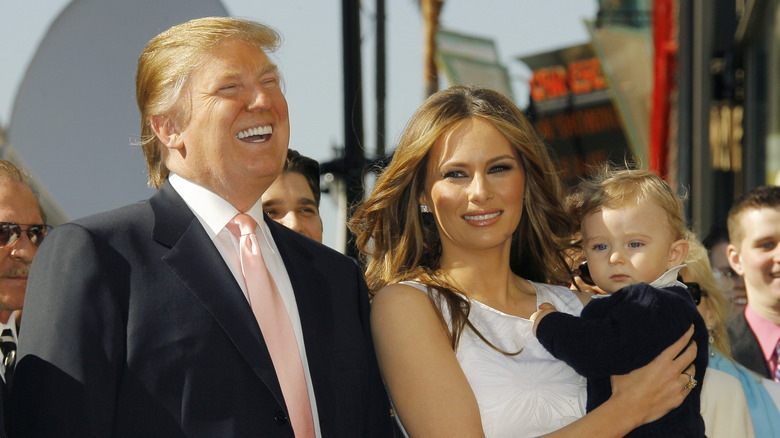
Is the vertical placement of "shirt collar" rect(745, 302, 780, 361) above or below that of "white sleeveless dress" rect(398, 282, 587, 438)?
below

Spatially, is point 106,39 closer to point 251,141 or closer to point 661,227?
point 251,141

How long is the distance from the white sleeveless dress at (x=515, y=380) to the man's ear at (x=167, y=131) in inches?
36.5

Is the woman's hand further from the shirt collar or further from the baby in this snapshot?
the shirt collar

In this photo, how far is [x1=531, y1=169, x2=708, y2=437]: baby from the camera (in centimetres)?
312

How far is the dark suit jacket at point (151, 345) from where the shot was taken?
8.01ft

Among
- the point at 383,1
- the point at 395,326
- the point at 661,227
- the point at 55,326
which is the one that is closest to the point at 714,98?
the point at 383,1

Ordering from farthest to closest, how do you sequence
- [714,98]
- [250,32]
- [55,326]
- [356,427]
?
1. [714,98]
2. [250,32]
3. [356,427]
4. [55,326]

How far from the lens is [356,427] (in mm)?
2857

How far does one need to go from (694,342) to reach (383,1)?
10.9 ft

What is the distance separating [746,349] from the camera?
501cm

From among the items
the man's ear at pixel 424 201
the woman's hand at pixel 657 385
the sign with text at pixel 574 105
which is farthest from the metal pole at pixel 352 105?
the sign with text at pixel 574 105

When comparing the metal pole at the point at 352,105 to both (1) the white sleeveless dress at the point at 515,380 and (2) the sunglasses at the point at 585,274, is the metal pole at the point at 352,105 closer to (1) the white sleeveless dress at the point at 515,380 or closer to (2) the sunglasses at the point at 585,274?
(2) the sunglasses at the point at 585,274

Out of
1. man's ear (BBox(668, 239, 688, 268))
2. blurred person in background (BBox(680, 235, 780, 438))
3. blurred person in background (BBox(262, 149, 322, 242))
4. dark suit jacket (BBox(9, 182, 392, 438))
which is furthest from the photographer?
blurred person in background (BBox(262, 149, 322, 242))

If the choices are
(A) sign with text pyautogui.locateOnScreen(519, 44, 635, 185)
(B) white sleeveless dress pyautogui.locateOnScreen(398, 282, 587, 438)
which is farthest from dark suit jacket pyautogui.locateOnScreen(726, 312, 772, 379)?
(A) sign with text pyautogui.locateOnScreen(519, 44, 635, 185)
